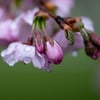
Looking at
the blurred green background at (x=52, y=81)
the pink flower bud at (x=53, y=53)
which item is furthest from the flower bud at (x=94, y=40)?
the blurred green background at (x=52, y=81)

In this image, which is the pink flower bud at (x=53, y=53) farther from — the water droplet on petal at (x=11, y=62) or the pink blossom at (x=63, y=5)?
the pink blossom at (x=63, y=5)

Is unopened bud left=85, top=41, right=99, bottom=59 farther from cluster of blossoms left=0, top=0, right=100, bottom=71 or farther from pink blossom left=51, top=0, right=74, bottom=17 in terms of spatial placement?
pink blossom left=51, top=0, right=74, bottom=17

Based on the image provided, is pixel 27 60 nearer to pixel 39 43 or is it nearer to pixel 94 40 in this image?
pixel 39 43

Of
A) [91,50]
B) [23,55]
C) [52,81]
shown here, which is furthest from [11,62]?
[52,81]

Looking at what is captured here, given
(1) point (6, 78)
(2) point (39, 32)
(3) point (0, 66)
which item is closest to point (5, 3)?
(2) point (39, 32)

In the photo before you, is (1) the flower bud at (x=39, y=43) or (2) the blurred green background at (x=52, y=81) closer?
(1) the flower bud at (x=39, y=43)

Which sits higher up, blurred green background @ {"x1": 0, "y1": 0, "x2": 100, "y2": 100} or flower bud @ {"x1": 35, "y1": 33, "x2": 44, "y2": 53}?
flower bud @ {"x1": 35, "y1": 33, "x2": 44, "y2": 53}

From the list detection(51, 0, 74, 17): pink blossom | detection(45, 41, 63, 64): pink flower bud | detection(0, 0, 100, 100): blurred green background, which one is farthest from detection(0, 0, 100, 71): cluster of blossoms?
detection(0, 0, 100, 100): blurred green background

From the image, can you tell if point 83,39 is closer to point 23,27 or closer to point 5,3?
point 23,27

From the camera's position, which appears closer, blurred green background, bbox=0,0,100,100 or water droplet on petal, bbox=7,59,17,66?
water droplet on petal, bbox=7,59,17,66
